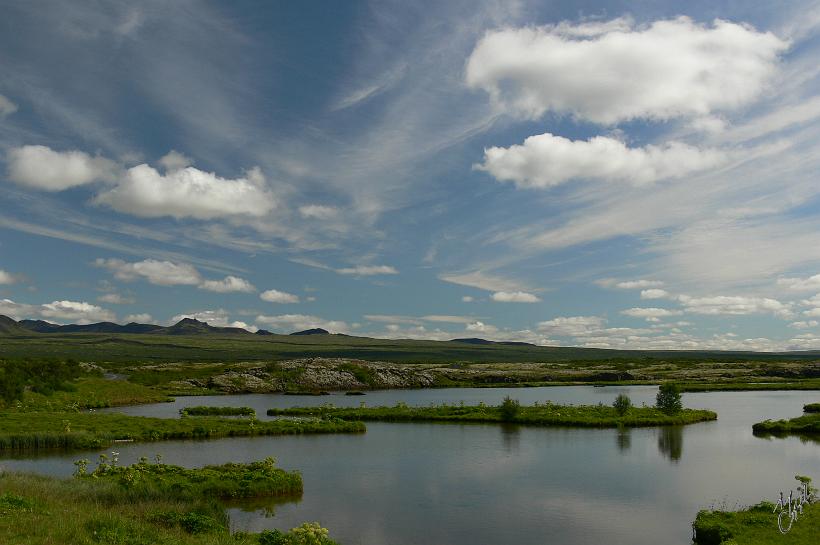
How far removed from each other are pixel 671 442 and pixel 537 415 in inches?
711

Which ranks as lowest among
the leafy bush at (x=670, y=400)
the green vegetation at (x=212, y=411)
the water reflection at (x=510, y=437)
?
the green vegetation at (x=212, y=411)

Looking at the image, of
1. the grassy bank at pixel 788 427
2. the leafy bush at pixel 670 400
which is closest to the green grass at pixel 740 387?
the leafy bush at pixel 670 400

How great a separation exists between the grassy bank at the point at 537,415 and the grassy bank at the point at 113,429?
9.21 m

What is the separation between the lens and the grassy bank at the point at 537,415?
66.3 metres

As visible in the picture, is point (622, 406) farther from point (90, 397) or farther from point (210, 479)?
point (90, 397)

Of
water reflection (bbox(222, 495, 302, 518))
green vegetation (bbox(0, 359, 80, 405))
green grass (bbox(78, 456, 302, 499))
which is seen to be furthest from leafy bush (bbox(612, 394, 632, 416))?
green vegetation (bbox(0, 359, 80, 405))

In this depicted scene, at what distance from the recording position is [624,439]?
55625 millimetres

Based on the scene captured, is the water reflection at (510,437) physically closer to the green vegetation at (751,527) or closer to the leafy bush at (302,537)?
the green vegetation at (751,527)

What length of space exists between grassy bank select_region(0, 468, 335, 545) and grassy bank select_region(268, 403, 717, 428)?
40.9m

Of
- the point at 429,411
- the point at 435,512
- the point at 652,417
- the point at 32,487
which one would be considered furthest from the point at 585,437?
the point at 32,487

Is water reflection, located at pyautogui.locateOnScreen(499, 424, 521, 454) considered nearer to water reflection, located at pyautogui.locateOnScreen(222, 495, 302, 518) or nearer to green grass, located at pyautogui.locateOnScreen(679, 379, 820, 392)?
water reflection, located at pyautogui.locateOnScreen(222, 495, 302, 518)

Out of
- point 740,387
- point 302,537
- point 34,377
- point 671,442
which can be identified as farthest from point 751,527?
point 740,387

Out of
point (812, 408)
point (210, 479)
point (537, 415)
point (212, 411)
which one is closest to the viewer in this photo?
point (210, 479)

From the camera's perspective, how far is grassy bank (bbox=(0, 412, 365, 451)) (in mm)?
50250
